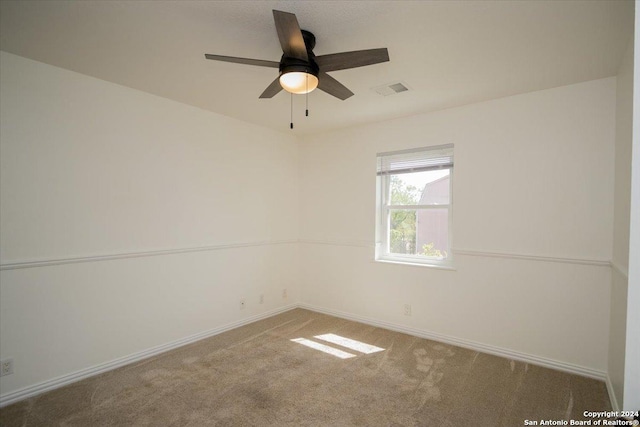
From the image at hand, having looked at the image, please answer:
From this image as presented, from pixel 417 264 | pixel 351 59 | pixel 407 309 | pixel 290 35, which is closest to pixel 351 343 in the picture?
pixel 407 309

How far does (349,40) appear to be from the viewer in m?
2.07

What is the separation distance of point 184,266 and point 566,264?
3.68 meters

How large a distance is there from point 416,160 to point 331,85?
6.36ft

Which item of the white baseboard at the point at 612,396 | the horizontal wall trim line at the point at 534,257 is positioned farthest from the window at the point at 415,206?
the white baseboard at the point at 612,396

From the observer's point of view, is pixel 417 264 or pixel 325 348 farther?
pixel 417 264

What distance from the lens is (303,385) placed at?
255cm

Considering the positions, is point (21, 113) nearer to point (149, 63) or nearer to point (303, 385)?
point (149, 63)

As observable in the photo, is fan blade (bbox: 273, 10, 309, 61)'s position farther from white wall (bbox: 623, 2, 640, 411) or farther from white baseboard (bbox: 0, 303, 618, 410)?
white baseboard (bbox: 0, 303, 618, 410)

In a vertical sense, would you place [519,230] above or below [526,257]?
above

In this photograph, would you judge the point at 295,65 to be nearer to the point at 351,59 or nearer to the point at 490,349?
the point at 351,59

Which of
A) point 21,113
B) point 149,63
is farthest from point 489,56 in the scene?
point 21,113

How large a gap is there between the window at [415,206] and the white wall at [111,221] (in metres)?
1.70

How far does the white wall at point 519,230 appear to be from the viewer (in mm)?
2662

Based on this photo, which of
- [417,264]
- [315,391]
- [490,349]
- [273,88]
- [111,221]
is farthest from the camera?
[417,264]
